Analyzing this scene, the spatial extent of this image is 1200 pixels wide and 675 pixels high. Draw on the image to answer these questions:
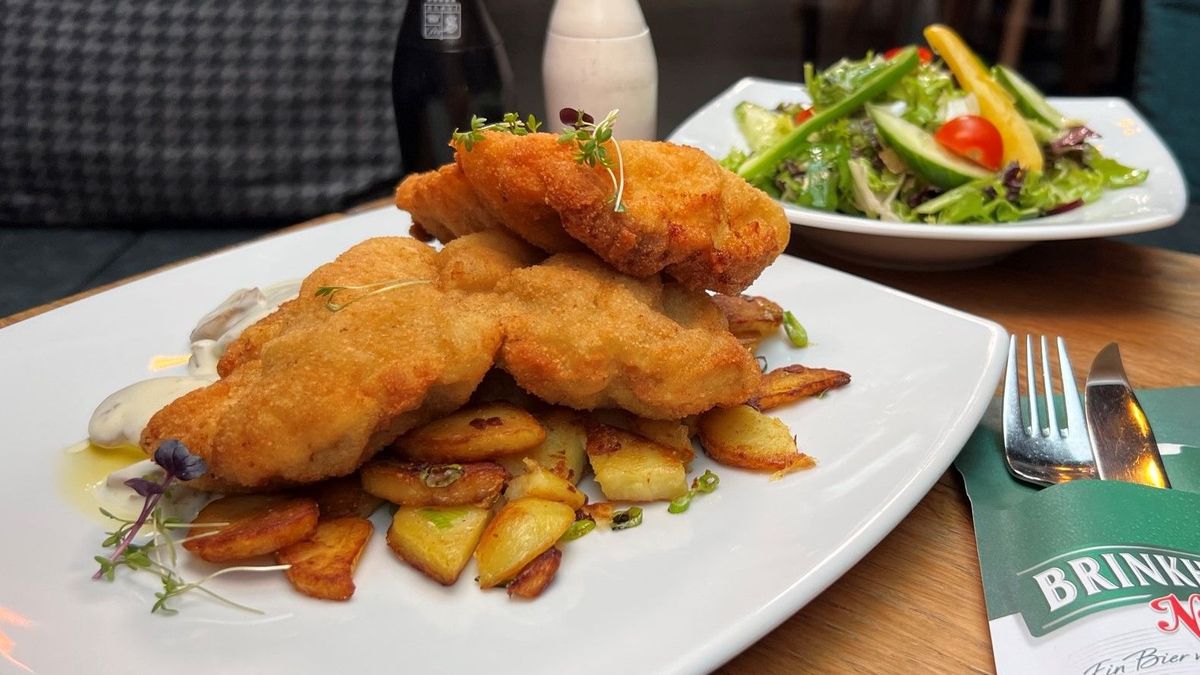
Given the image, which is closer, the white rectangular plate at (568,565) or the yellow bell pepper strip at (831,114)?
the white rectangular plate at (568,565)

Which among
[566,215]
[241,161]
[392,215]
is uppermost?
[566,215]

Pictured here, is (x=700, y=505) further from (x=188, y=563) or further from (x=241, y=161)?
(x=241, y=161)

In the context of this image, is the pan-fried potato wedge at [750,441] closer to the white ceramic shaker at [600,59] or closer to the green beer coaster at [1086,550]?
the green beer coaster at [1086,550]

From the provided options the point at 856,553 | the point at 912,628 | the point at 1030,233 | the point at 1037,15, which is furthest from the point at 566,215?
the point at 1037,15

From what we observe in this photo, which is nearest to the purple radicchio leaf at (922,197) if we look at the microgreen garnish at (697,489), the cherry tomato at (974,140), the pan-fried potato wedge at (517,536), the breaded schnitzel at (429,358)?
the cherry tomato at (974,140)

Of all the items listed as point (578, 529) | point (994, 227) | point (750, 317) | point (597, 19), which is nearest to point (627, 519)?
point (578, 529)

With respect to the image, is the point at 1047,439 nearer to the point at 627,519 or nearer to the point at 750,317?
the point at 750,317
